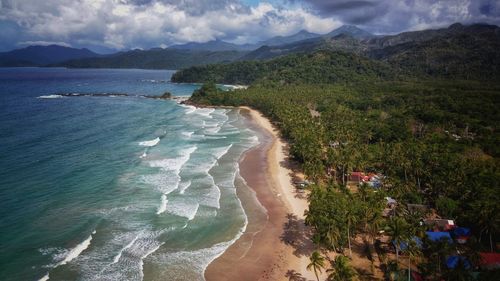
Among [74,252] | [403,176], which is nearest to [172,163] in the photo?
[74,252]

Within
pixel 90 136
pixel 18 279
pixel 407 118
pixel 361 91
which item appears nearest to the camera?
pixel 18 279

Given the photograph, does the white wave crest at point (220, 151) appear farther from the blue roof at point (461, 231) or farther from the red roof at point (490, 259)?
the red roof at point (490, 259)

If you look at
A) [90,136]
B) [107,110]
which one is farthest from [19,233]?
→ [107,110]

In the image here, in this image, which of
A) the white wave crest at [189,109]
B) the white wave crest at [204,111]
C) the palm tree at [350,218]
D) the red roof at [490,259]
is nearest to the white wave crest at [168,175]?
the palm tree at [350,218]

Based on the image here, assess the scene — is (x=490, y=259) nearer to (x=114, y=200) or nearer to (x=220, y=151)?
(x=114, y=200)

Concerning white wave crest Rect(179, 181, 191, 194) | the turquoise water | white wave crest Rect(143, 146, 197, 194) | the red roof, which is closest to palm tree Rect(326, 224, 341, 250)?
the turquoise water

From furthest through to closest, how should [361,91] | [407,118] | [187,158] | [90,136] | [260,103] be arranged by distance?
[361,91]
[260,103]
[407,118]
[90,136]
[187,158]

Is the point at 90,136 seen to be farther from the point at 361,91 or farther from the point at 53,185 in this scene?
the point at 361,91
